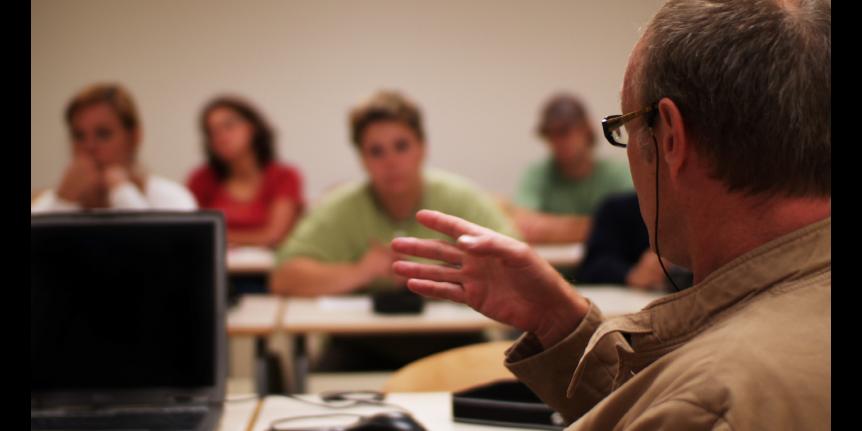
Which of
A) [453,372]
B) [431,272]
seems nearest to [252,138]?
[453,372]

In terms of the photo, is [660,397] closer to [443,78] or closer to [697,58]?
[697,58]

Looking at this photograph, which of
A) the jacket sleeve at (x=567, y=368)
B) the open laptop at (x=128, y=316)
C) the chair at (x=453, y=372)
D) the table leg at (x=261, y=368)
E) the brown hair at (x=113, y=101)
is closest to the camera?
the jacket sleeve at (x=567, y=368)

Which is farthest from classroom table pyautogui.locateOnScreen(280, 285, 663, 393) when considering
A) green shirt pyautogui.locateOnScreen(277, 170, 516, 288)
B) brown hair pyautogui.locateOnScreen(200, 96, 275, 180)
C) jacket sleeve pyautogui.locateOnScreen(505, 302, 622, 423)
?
brown hair pyautogui.locateOnScreen(200, 96, 275, 180)

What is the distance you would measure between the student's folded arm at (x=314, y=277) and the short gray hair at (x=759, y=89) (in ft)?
7.42

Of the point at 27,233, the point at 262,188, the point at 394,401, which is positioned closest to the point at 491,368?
the point at 394,401

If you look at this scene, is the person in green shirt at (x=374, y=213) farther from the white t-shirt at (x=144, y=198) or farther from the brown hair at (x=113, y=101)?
the brown hair at (x=113, y=101)

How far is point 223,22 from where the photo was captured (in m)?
5.89

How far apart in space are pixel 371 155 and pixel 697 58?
7.64 feet

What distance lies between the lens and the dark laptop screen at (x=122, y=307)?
1.53 metres

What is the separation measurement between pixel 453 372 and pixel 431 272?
0.80 m

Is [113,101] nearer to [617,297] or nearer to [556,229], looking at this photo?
[617,297]

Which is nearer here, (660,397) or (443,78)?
(660,397)

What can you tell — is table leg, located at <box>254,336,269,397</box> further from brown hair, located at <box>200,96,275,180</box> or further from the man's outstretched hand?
brown hair, located at <box>200,96,275,180</box>

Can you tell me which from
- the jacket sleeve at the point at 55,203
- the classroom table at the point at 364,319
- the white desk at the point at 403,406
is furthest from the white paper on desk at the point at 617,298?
the jacket sleeve at the point at 55,203
